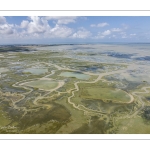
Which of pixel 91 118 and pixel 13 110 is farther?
pixel 13 110

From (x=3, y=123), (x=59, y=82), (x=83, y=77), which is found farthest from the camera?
(x=83, y=77)

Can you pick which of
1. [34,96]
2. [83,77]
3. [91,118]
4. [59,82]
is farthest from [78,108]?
[83,77]

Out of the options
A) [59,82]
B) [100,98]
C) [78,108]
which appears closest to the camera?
[78,108]

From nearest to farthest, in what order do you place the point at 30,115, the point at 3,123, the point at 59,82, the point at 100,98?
the point at 3,123 < the point at 30,115 < the point at 100,98 < the point at 59,82

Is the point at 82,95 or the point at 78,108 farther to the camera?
the point at 82,95

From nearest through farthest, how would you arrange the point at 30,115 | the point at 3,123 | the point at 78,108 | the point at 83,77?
the point at 3,123 → the point at 30,115 → the point at 78,108 → the point at 83,77

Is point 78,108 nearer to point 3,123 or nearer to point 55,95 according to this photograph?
point 55,95
